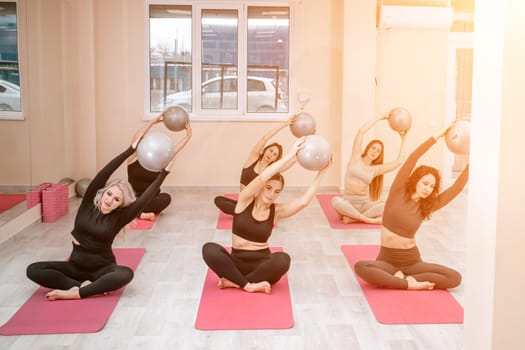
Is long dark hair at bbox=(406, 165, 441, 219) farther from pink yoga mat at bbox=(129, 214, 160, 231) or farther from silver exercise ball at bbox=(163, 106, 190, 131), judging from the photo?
pink yoga mat at bbox=(129, 214, 160, 231)

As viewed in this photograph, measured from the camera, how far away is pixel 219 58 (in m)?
7.86

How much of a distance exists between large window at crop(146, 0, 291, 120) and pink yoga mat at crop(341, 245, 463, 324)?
4.01 m

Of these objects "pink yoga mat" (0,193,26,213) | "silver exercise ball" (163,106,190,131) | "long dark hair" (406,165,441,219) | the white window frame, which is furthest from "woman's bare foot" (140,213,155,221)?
"long dark hair" (406,165,441,219)

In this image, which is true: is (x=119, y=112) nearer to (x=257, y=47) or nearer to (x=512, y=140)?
(x=257, y=47)

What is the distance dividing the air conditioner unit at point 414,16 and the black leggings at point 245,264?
433cm

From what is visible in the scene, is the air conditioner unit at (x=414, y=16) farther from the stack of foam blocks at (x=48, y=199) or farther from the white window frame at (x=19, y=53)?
the stack of foam blocks at (x=48, y=199)

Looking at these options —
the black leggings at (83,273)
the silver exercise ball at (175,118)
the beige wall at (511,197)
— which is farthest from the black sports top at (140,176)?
the beige wall at (511,197)

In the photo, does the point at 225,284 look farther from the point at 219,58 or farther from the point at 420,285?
the point at 219,58

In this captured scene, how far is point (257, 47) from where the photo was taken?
7.88 metres

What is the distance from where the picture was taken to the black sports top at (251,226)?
414cm

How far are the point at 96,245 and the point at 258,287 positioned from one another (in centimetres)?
107

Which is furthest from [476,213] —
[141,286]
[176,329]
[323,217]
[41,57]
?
[41,57]

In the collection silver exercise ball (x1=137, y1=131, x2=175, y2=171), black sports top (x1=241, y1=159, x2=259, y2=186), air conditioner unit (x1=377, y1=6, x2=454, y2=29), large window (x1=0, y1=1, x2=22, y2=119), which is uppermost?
air conditioner unit (x1=377, y1=6, x2=454, y2=29)

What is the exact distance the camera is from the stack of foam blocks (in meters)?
6.20
